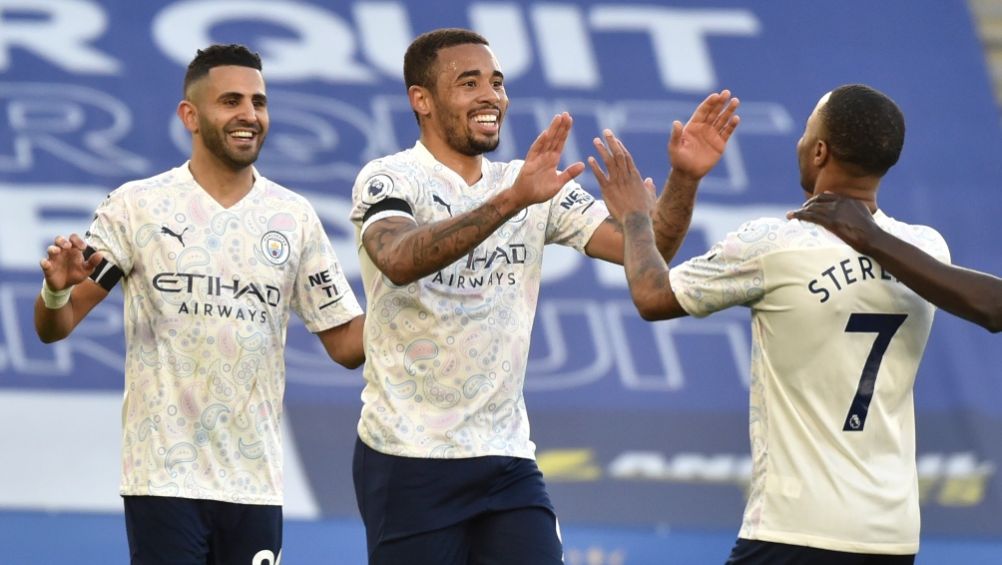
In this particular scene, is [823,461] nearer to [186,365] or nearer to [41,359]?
[186,365]

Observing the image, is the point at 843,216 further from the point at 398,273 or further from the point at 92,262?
the point at 92,262

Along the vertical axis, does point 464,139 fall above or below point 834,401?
above

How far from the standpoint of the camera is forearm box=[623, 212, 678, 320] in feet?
15.0

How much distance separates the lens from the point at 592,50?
35.2 ft

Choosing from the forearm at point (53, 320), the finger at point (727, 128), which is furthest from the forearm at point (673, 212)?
the forearm at point (53, 320)

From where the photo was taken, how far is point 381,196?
5094mm

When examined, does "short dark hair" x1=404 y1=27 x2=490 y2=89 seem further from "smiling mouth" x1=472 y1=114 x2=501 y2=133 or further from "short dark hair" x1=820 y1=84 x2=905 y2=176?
"short dark hair" x1=820 y1=84 x2=905 y2=176

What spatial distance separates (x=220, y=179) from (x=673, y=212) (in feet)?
5.59

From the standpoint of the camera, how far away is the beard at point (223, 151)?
5809 mm

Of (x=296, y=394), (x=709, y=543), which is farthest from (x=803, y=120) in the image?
(x=296, y=394)

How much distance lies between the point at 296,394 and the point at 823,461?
18.9ft

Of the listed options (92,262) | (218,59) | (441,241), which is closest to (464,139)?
(441,241)

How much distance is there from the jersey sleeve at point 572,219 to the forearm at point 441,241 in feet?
2.08

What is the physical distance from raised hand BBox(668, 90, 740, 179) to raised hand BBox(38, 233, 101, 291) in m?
1.91
